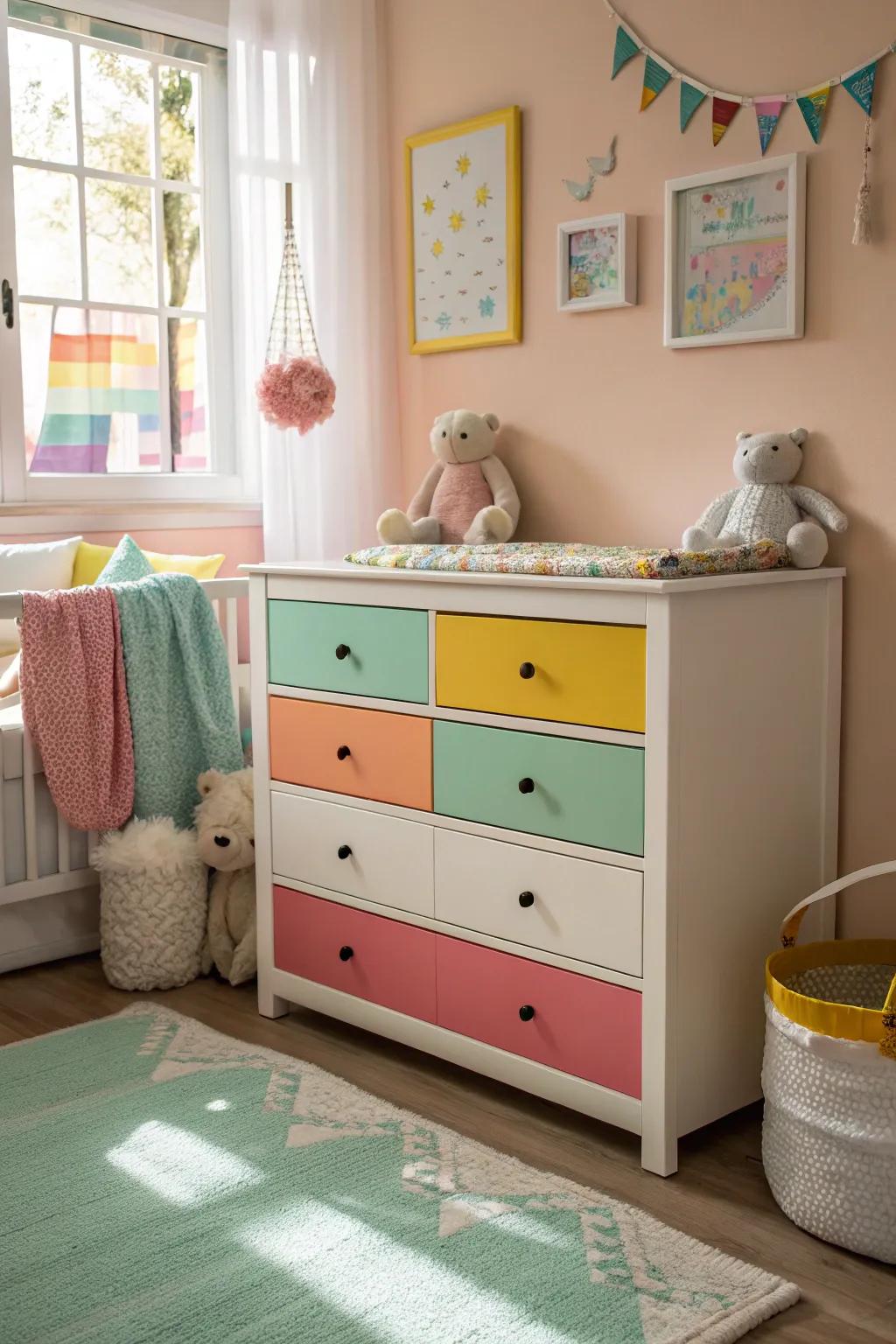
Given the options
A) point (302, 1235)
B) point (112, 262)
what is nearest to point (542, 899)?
point (302, 1235)

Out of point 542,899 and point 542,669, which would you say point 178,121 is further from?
point 542,899

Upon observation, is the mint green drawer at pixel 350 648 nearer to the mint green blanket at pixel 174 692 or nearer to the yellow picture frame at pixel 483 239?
the mint green blanket at pixel 174 692

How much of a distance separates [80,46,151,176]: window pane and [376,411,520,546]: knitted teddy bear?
1.16 metres

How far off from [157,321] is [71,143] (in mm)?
426

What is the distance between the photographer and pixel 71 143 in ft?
9.70

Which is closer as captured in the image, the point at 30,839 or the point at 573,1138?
the point at 573,1138

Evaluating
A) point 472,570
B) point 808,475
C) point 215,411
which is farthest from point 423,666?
point 215,411

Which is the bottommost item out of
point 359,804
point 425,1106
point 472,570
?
point 425,1106

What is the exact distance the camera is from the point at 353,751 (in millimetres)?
2178

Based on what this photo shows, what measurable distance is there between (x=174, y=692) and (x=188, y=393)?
950 mm

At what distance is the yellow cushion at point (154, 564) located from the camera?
2824mm

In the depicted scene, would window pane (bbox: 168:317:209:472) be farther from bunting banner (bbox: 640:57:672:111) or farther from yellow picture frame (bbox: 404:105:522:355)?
bunting banner (bbox: 640:57:672:111)

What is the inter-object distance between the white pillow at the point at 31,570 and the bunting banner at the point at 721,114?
1551 millimetres

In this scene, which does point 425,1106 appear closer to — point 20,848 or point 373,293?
point 20,848
